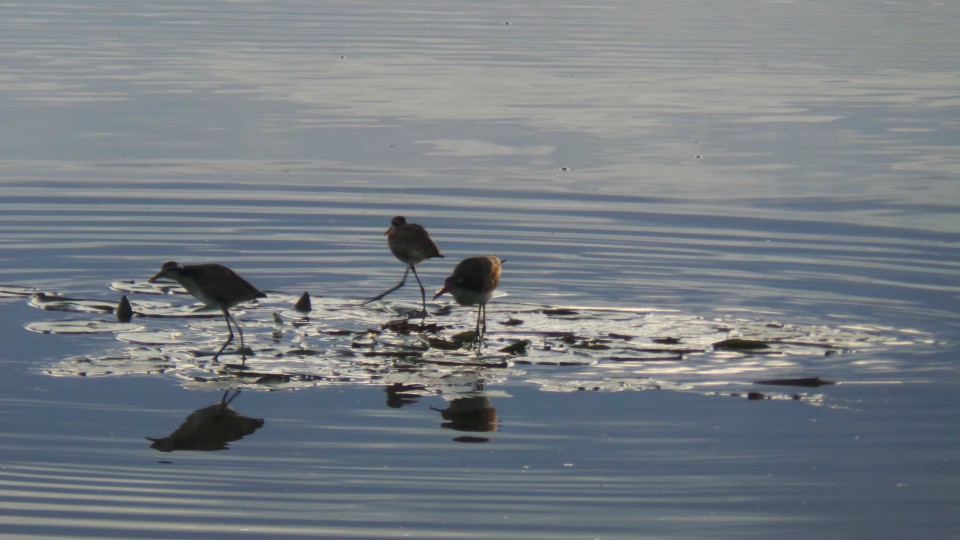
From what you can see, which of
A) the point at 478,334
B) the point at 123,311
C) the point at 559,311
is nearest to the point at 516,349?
the point at 478,334

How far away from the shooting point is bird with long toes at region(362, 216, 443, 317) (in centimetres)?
1410

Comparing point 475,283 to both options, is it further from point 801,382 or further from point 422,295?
point 801,382

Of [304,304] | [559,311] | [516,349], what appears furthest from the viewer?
[559,311]

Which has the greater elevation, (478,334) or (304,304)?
(304,304)

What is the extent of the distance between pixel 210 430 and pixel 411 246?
14.6ft

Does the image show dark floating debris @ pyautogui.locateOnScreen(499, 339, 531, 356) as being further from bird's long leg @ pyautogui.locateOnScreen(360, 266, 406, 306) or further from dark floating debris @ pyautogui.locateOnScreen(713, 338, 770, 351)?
bird's long leg @ pyautogui.locateOnScreen(360, 266, 406, 306)

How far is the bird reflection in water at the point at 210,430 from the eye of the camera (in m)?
9.71

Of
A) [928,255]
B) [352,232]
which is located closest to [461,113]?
[352,232]

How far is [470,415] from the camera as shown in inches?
409

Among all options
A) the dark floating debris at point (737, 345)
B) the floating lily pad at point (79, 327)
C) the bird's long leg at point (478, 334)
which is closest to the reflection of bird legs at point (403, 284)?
the bird's long leg at point (478, 334)

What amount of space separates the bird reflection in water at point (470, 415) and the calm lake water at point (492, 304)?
3 centimetres

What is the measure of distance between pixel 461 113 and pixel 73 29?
19.3 meters

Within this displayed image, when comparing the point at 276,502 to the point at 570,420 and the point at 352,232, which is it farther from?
the point at 352,232

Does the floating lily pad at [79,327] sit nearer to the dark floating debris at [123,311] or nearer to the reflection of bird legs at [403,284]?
the dark floating debris at [123,311]
